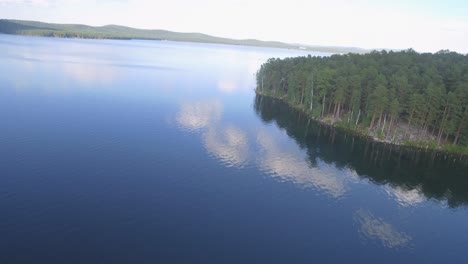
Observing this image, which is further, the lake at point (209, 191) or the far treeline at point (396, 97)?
the far treeline at point (396, 97)

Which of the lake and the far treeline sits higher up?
the far treeline

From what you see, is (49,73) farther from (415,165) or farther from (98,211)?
(415,165)

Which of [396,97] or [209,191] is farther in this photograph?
[396,97]

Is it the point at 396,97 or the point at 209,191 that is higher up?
the point at 396,97

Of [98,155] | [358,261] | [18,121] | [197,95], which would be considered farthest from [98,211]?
[197,95]

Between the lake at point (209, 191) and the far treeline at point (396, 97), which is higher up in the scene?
the far treeline at point (396, 97)
